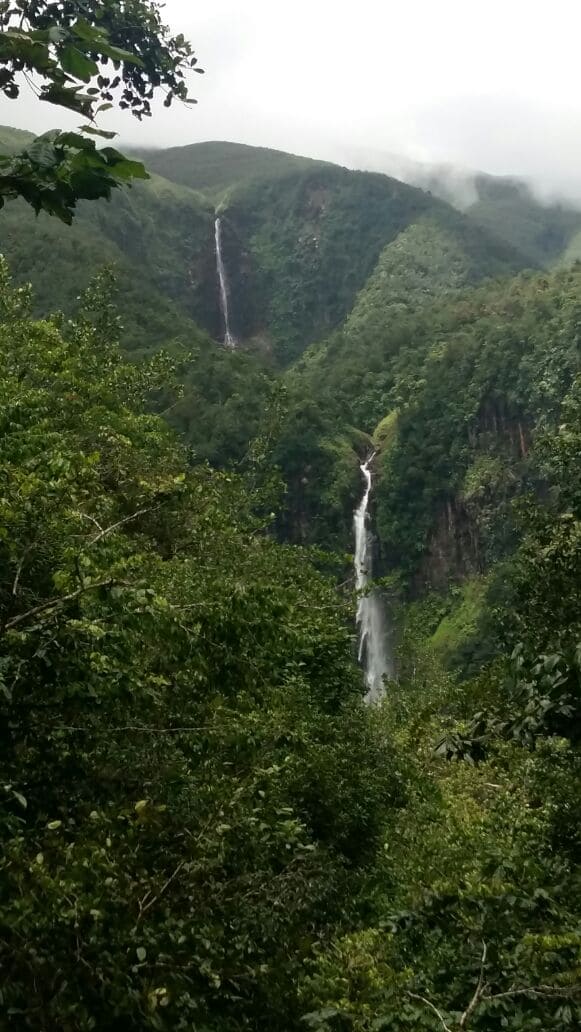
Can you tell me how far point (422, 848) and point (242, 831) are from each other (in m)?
3.99

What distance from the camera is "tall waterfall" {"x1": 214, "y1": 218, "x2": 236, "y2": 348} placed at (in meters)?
105

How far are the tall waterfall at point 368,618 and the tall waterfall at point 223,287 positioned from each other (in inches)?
2074

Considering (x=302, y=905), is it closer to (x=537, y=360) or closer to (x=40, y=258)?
(x=537, y=360)

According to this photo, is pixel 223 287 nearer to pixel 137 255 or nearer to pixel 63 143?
pixel 137 255

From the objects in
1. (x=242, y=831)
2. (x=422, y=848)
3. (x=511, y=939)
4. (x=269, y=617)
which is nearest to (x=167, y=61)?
(x=269, y=617)

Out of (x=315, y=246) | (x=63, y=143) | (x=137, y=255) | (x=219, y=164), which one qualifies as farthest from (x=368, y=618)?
(x=219, y=164)

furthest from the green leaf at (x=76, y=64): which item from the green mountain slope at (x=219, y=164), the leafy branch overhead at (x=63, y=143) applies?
the green mountain slope at (x=219, y=164)

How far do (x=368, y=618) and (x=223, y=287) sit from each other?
72405 mm

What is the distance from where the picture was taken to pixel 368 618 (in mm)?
48594

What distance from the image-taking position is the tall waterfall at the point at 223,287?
104750mm

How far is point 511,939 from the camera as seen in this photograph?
5.50 metres

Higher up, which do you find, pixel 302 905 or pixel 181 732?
pixel 181 732

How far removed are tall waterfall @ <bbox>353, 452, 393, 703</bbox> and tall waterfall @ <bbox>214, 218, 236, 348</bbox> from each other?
52.7 metres

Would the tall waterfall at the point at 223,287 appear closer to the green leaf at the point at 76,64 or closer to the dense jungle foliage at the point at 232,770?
the dense jungle foliage at the point at 232,770
